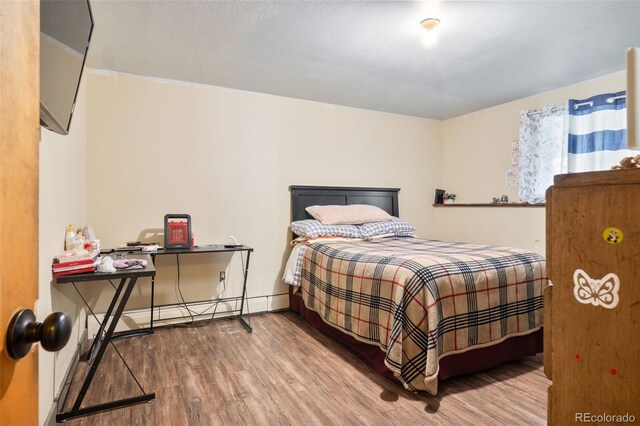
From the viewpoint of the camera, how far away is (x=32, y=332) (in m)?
0.46

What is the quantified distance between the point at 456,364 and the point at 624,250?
171cm

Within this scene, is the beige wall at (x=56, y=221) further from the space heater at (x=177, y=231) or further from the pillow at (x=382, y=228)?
the pillow at (x=382, y=228)

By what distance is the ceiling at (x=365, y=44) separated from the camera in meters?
2.06

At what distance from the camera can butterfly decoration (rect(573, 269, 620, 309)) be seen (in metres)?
0.58

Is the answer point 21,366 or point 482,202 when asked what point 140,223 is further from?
point 482,202

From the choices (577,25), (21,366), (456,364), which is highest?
(577,25)

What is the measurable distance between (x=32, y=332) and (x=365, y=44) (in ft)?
8.36

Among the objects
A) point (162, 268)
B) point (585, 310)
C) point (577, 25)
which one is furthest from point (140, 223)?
point (577, 25)

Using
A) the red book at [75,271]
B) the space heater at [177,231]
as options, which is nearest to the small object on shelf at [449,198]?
the space heater at [177,231]

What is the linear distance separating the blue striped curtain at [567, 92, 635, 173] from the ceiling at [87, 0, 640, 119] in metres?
0.26

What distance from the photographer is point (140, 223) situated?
119 inches

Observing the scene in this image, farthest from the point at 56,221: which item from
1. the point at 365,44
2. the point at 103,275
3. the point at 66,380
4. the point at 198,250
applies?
the point at 365,44

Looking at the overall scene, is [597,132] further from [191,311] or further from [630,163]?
[191,311]

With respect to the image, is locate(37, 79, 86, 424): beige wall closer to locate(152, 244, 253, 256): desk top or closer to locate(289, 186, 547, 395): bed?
locate(152, 244, 253, 256): desk top
